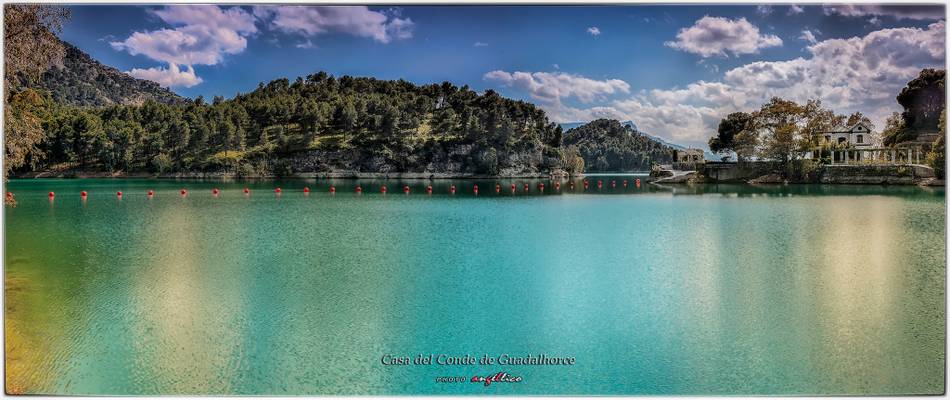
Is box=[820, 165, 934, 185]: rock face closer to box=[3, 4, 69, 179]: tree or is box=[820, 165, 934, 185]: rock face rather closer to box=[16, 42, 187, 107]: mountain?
box=[16, 42, 187, 107]: mountain

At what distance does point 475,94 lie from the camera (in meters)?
76.6

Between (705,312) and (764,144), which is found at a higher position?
(764,144)

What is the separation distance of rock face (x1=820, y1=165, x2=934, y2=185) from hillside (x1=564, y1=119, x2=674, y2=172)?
1303cm

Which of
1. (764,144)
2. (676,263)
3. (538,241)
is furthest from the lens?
(764,144)

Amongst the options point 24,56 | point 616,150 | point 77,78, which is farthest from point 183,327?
point 616,150

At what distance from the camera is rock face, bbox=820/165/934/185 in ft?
121

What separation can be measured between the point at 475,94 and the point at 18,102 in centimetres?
6666

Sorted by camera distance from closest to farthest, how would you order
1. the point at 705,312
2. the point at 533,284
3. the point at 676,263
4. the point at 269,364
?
the point at 269,364
the point at 705,312
the point at 533,284
the point at 676,263

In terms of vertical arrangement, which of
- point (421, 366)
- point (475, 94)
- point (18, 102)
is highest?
point (475, 94)

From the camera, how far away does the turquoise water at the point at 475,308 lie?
849 cm

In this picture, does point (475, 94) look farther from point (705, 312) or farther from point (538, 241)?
point (705, 312)

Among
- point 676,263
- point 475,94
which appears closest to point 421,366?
point 676,263

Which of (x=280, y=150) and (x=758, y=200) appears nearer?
(x=758, y=200)

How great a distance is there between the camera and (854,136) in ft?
150
